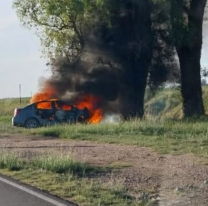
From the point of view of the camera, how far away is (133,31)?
36.4 m

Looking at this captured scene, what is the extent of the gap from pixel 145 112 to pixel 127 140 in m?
14.6

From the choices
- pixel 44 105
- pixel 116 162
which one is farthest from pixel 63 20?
pixel 116 162

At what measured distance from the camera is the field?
44.6 ft

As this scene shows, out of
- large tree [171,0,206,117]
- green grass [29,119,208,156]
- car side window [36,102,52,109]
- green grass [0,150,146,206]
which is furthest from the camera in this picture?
car side window [36,102,52,109]

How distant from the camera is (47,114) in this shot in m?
37.4

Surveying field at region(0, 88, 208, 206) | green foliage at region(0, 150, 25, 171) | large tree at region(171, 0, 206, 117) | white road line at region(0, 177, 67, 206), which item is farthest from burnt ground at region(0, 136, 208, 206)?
large tree at region(171, 0, 206, 117)

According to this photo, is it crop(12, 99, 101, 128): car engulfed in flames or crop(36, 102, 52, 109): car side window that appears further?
crop(36, 102, 52, 109): car side window

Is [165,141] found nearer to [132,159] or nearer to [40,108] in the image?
[132,159]

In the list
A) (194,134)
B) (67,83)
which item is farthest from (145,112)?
(194,134)

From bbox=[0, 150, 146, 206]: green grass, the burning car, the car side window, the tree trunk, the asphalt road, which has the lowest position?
the asphalt road

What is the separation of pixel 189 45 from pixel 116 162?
698 inches

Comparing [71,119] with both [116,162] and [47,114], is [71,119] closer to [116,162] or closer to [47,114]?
[47,114]

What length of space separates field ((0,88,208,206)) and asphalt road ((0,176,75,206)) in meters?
0.27

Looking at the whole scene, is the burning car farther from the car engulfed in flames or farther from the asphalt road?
the asphalt road
